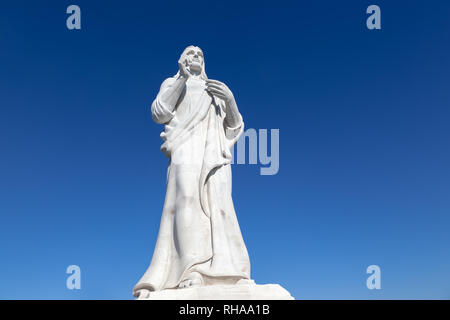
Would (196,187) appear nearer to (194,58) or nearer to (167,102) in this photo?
(167,102)

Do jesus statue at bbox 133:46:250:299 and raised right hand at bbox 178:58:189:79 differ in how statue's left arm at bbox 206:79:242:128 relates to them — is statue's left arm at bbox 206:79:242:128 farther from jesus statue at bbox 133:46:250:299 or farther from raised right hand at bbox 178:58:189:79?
raised right hand at bbox 178:58:189:79

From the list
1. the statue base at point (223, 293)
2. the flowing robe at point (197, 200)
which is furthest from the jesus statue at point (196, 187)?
the statue base at point (223, 293)

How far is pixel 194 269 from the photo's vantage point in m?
10.7

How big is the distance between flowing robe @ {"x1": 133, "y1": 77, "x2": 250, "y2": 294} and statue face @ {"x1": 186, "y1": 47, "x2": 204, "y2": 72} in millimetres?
330

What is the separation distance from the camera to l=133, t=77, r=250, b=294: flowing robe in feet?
35.7

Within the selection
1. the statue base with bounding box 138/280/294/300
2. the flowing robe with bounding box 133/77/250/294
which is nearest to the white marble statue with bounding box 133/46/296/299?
the flowing robe with bounding box 133/77/250/294

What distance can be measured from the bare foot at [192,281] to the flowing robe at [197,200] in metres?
0.09

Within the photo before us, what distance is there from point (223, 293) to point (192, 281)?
0.79m
